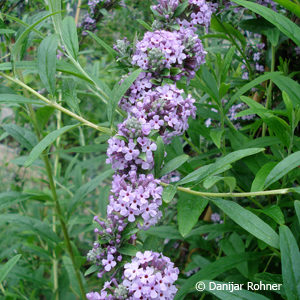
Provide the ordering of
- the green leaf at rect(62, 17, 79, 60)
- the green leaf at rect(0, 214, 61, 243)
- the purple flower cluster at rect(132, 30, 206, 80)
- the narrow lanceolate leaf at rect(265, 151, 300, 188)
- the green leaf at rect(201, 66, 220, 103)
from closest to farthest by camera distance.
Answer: the narrow lanceolate leaf at rect(265, 151, 300, 188)
the purple flower cluster at rect(132, 30, 206, 80)
the green leaf at rect(62, 17, 79, 60)
the green leaf at rect(201, 66, 220, 103)
the green leaf at rect(0, 214, 61, 243)

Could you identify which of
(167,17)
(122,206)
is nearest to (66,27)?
(167,17)

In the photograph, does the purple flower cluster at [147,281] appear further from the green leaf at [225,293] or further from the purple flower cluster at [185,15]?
the purple flower cluster at [185,15]

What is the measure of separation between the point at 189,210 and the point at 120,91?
400 millimetres

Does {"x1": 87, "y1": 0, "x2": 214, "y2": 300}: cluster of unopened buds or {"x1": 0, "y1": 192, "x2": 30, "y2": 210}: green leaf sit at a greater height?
{"x1": 87, "y1": 0, "x2": 214, "y2": 300}: cluster of unopened buds

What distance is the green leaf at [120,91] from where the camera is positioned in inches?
37.3

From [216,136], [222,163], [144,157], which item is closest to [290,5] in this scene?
[216,136]

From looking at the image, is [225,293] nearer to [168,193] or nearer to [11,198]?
[168,193]

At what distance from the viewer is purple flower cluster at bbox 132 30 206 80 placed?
1.02m

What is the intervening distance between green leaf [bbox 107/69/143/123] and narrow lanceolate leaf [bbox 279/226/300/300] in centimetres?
54

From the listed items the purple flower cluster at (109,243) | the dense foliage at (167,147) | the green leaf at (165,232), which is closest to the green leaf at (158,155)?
the dense foliage at (167,147)

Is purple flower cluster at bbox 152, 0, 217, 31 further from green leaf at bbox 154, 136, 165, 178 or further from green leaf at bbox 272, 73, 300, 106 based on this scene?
green leaf at bbox 154, 136, 165, 178

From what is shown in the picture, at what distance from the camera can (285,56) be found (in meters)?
1.60

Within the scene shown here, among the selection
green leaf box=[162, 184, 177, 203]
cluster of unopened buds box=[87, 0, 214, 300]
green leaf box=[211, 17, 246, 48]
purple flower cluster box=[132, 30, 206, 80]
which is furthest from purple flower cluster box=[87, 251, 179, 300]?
green leaf box=[211, 17, 246, 48]

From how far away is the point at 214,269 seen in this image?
3.92 feet
